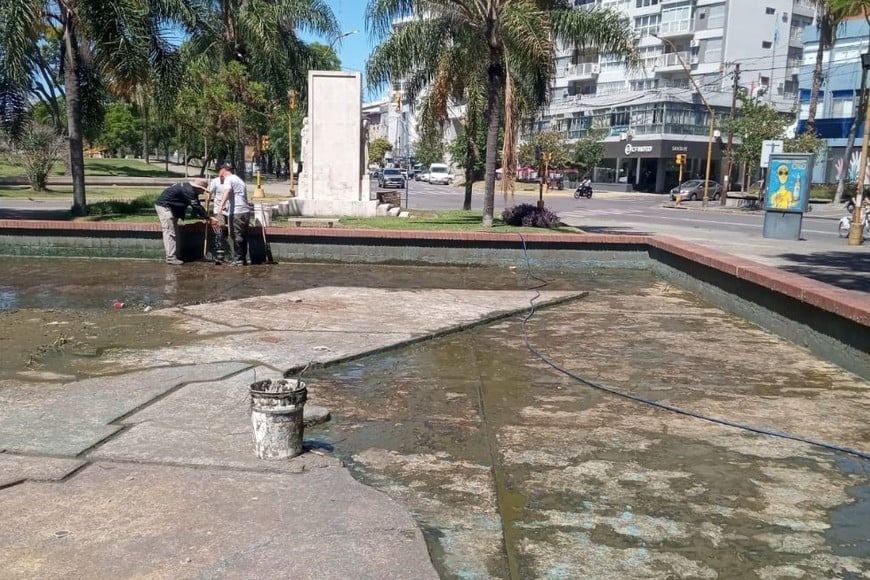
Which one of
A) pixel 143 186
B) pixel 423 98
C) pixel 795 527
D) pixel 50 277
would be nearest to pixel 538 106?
pixel 423 98

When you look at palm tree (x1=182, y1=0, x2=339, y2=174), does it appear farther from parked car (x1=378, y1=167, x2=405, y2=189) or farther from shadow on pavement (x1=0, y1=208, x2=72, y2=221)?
parked car (x1=378, y1=167, x2=405, y2=189)

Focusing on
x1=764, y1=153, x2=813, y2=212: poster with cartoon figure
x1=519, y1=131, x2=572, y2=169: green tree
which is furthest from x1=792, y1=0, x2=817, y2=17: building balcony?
x1=764, y1=153, x2=813, y2=212: poster with cartoon figure

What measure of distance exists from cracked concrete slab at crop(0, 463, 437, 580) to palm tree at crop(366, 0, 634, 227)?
13114 mm

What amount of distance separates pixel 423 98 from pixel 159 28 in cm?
717

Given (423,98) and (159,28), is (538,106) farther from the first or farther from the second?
(159,28)

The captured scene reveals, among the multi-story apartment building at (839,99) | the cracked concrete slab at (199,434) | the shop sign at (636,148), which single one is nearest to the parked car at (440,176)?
the shop sign at (636,148)

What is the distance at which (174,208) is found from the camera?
12812 mm

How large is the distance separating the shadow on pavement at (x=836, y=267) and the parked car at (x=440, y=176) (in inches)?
2219

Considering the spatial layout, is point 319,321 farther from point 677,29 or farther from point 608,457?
point 677,29

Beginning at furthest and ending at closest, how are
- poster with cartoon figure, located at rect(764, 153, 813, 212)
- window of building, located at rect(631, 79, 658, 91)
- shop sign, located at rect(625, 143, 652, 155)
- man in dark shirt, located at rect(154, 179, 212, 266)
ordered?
window of building, located at rect(631, 79, 658, 91) < shop sign, located at rect(625, 143, 652, 155) < poster with cartoon figure, located at rect(764, 153, 813, 212) < man in dark shirt, located at rect(154, 179, 212, 266)

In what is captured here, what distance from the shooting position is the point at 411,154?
12088 cm

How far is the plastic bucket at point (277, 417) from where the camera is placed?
446 cm

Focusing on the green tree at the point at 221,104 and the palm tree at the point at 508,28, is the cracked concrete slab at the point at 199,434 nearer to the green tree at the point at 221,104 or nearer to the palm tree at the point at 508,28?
the palm tree at the point at 508,28

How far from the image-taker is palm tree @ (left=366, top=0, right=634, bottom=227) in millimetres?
15836
